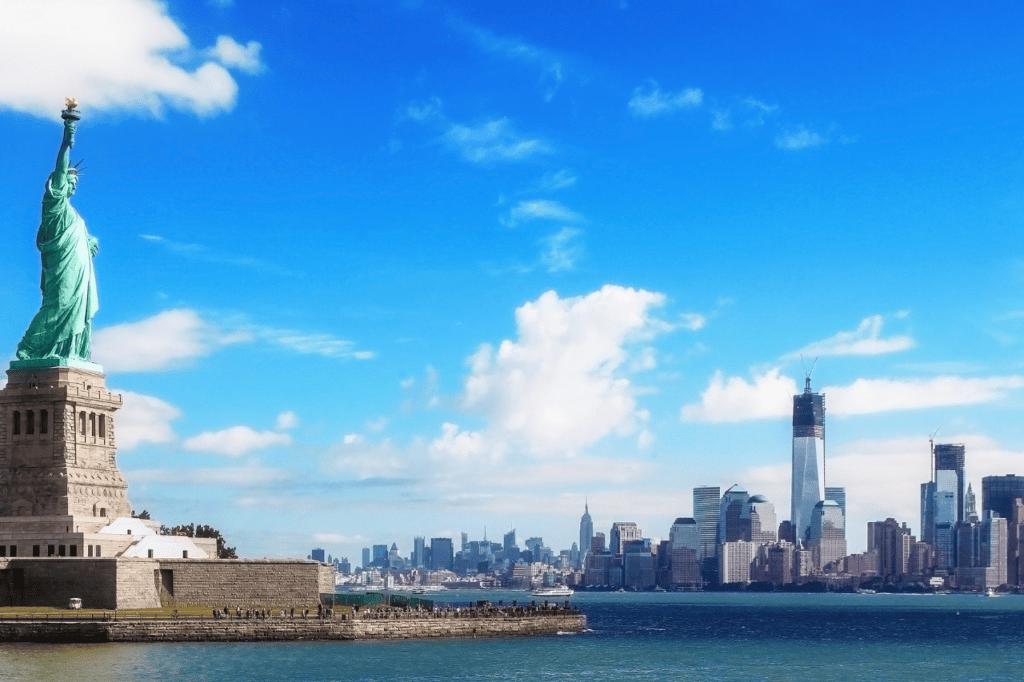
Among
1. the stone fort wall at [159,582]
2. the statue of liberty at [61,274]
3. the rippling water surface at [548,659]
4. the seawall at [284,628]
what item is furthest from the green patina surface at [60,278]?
the rippling water surface at [548,659]

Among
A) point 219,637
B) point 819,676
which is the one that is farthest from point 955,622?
point 219,637

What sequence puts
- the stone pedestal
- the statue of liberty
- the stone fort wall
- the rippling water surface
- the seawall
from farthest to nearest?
the statue of liberty, the stone pedestal, the stone fort wall, the seawall, the rippling water surface

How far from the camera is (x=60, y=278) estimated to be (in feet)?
308

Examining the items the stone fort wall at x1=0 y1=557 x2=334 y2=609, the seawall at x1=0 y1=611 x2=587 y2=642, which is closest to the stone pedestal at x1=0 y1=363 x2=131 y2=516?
the stone fort wall at x1=0 y1=557 x2=334 y2=609

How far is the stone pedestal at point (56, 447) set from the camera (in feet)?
294

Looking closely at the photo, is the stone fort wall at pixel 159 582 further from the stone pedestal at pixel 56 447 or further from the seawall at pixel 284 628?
the stone pedestal at pixel 56 447

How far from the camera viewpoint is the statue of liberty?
9344 cm

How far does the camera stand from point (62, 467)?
295ft

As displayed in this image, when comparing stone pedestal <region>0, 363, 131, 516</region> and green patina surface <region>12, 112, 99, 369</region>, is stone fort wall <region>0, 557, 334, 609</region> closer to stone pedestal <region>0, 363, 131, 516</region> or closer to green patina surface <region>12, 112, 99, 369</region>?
stone pedestal <region>0, 363, 131, 516</region>

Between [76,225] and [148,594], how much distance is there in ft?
81.8

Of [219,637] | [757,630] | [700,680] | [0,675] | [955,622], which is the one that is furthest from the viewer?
[955,622]

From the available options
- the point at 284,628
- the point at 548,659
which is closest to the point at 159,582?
the point at 284,628

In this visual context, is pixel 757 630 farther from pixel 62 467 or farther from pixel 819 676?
pixel 62 467

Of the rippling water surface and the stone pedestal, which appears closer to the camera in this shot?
the rippling water surface
